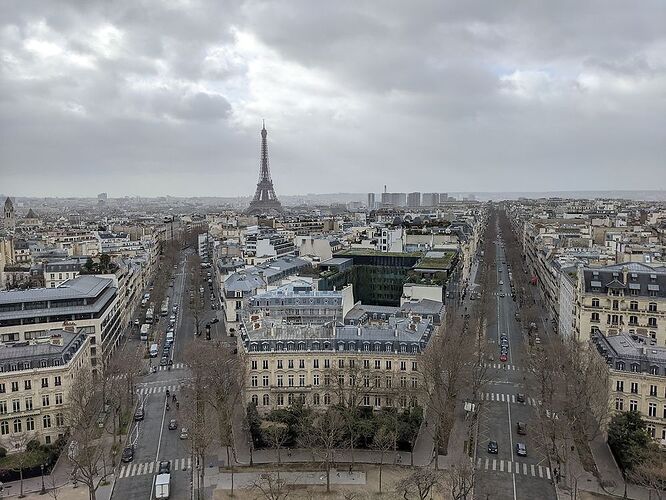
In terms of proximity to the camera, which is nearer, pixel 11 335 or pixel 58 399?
pixel 58 399

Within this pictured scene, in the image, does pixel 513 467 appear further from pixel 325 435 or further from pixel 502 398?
pixel 325 435

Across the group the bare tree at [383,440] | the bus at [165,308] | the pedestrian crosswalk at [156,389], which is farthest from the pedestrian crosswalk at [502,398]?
the bus at [165,308]

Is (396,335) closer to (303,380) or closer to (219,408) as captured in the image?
(303,380)

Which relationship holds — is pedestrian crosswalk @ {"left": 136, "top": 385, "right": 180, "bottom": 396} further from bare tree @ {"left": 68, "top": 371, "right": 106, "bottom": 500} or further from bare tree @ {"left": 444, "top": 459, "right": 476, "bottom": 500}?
bare tree @ {"left": 444, "top": 459, "right": 476, "bottom": 500}

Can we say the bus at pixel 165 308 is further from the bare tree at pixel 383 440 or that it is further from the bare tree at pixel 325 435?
the bare tree at pixel 383 440

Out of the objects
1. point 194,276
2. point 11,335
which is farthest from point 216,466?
point 194,276

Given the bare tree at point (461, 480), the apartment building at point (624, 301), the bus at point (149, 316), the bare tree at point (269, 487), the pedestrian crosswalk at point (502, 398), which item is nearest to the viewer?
the bare tree at point (461, 480)
